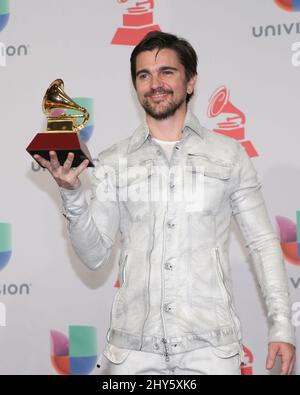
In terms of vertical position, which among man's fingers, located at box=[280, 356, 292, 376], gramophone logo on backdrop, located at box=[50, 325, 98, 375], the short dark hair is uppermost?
the short dark hair

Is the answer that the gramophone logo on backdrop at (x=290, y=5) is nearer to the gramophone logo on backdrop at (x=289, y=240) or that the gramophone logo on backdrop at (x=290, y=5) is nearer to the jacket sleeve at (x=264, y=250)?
the gramophone logo on backdrop at (x=289, y=240)

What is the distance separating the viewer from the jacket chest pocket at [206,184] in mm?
2139

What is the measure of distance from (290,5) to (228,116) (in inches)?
22.9

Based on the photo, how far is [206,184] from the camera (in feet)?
7.13

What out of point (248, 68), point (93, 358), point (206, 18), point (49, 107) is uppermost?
point (206, 18)

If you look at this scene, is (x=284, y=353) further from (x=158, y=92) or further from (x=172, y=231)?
(x=158, y=92)

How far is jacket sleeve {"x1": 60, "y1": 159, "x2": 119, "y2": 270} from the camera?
6.71 feet

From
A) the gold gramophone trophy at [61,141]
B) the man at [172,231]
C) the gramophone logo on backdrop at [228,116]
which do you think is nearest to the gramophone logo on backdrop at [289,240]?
the gramophone logo on backdrop at [228,116]

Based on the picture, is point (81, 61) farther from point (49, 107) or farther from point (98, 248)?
point (98, 248)

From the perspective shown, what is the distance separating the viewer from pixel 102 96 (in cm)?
327

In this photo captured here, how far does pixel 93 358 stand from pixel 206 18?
172 centimetres

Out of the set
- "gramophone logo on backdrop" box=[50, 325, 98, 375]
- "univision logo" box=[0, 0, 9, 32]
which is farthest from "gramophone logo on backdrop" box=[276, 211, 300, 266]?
"univision logo" box=[0, 0, 9, 32]

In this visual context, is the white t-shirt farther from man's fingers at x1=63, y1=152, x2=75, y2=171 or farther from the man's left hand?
the man's left hand

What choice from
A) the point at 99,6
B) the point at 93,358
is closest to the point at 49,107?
the point at 99,6
